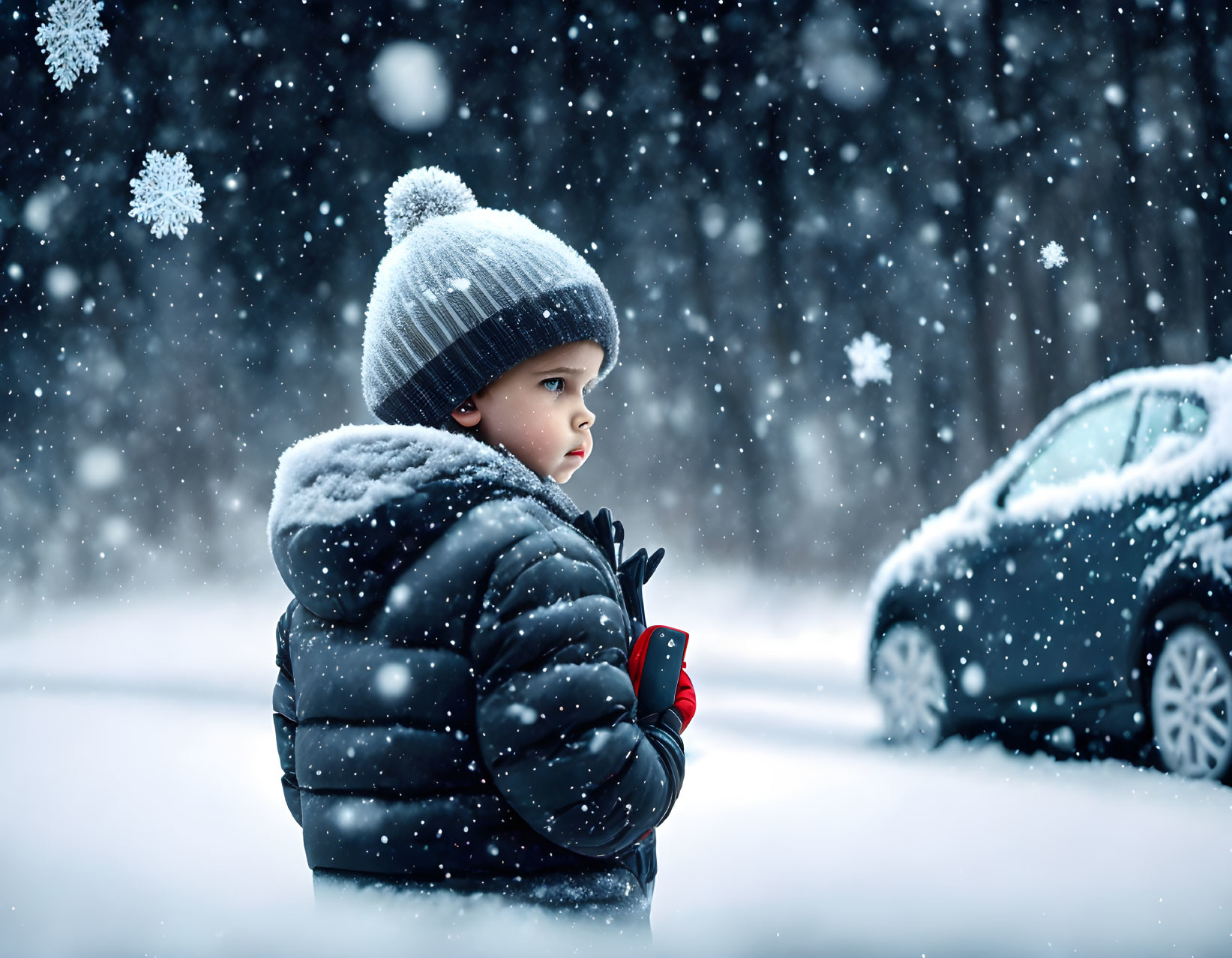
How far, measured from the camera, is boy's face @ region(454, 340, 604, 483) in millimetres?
1427

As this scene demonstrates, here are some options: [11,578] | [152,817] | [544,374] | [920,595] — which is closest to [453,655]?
[544,374]

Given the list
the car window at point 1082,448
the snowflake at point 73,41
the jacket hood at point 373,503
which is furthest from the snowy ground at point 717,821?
the snowflake at point 73,41

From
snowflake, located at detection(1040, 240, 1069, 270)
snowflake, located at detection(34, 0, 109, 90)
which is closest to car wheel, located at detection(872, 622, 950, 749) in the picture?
snowflake, located at detection(1040, 240, 1069, 270)

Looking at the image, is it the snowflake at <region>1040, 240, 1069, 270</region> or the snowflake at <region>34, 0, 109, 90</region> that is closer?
the snowflake at <region>34, 0, 109, 90</region>

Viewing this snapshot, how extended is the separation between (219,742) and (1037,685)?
2853 millimetres

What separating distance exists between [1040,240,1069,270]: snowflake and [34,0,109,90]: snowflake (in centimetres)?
369

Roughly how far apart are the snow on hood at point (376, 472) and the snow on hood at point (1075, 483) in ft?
8.69

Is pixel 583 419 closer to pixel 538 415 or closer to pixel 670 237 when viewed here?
pixel 538 415

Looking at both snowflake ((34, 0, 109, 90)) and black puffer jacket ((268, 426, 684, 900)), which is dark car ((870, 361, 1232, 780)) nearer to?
black puffer jacket ((268, 426, 684, 900))

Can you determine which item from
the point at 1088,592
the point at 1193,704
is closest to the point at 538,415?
the point at 1193,704

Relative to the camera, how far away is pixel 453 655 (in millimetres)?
1170

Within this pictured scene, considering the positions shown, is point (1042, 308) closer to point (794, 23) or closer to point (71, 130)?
point (794, 23)

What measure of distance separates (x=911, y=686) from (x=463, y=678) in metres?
3.37

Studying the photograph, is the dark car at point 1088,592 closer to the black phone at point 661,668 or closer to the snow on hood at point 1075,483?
the snow on hood at point 1075,483
